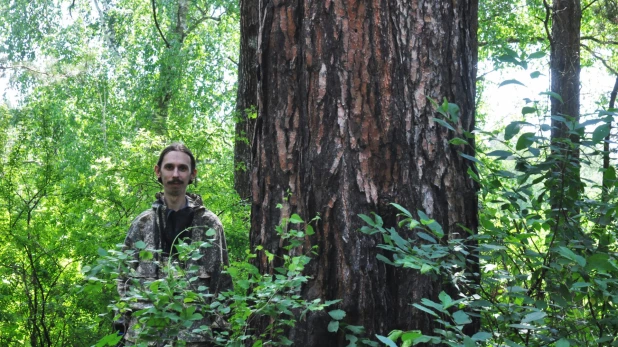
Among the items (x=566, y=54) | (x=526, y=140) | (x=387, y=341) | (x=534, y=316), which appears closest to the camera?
(x=387, y=341)

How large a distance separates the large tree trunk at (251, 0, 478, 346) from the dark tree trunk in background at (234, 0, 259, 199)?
5104 millimetres

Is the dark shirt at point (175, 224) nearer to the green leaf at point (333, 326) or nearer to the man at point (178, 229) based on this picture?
the man at point (178, 229)

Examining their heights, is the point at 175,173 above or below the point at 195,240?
above

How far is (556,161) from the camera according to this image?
316cm

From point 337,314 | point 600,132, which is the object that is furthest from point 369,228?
point 600,132

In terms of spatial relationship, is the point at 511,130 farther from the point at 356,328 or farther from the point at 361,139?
the point at 356,328

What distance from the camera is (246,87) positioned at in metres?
9.24

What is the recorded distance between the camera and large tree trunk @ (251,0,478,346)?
11.0 feet

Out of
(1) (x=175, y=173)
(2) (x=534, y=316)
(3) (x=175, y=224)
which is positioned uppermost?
(1) (x=175, y=173)

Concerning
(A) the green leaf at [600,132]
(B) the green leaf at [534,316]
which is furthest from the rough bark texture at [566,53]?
(B) the green leaf at [534,316]

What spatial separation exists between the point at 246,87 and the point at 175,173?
185 inches

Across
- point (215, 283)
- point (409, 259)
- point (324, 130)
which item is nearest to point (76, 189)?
point (215, 283)

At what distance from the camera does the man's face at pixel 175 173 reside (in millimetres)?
4648

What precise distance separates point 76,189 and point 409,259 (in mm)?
5512
